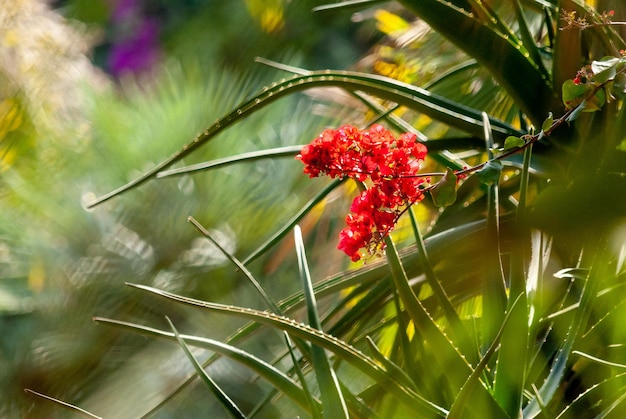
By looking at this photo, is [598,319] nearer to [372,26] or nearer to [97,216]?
[97,216]

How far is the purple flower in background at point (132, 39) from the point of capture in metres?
3.40

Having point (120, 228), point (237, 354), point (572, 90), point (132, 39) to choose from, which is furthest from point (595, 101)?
point (132, 39)

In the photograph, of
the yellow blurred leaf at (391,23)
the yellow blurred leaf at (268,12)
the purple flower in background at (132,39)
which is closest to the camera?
the yellow blurred leaf at (391,23)

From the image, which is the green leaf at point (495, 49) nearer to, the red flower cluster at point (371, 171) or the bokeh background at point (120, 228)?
the red flower cluster at point (371, 171)

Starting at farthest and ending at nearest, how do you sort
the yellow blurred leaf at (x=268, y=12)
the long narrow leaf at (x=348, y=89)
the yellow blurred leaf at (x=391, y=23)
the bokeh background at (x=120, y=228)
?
the yellow blurred leaf at (x=268, y=12) < the bokeh background at (x=120, y=228) < the yellow blurred leaf at (x=391, y=23) < the long narrow leaf at (x=348, y=89)

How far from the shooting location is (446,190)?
0.43 metres

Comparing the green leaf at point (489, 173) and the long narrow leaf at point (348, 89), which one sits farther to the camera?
the long narrow leaf at point (348, 89)

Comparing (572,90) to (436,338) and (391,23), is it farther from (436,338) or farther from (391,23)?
(391,23)

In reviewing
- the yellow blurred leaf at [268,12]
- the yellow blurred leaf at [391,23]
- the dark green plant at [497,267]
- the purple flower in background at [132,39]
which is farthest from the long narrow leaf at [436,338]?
the purple flower in background at [132,39]

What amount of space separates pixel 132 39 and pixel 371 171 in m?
3.19

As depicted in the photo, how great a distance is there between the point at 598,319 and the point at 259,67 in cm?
158

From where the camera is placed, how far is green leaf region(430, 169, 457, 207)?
1.39ft

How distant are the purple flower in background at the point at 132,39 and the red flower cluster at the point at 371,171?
116 inches

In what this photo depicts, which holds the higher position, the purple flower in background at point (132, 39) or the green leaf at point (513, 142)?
the green leaf at point (513, 142)
